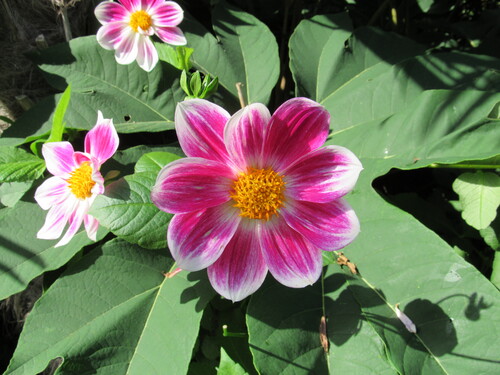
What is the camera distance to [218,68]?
129 cm

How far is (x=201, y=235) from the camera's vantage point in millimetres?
795

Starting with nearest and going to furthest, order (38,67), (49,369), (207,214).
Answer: (207,214)
(38,67)
(49,369)

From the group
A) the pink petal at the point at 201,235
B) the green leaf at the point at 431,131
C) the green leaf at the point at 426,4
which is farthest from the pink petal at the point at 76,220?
the green leaf at the point at 426,4

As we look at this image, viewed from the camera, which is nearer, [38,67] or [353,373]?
[353,373]

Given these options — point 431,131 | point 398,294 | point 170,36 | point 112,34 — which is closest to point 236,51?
point 170,36

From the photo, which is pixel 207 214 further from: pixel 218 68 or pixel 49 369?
pixel 49 369

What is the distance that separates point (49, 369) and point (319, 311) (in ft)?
3.22

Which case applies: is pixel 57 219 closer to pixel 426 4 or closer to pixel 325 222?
pixel 325 222

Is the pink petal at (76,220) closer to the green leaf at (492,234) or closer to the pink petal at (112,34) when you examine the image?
the pink petal at (112,34)

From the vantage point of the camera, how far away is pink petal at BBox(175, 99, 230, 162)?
2.45 ft

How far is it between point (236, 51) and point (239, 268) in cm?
74

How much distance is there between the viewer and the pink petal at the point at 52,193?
0.96 metres

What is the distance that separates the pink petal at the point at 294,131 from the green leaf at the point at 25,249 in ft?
1.33

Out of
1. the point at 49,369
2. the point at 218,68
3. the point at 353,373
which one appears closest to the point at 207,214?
the point at 353,373
